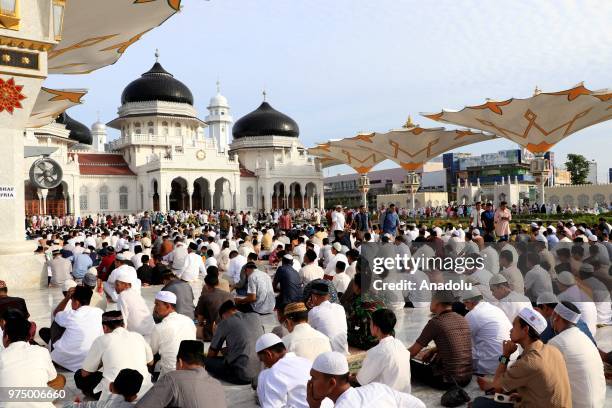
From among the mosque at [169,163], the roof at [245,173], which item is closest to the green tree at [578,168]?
the mosque at [169,163]

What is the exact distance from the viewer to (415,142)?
1259 inches

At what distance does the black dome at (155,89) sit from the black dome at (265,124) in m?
7.30

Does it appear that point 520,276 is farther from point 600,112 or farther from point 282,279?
point 600,112

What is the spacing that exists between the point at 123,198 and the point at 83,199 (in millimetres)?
3052

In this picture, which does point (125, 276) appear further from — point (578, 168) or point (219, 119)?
point (578, 168)

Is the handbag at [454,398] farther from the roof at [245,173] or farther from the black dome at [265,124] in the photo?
the black dome at [265,124]

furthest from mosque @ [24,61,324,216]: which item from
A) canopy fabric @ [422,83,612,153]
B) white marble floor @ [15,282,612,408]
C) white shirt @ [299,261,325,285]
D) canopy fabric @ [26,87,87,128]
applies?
white shirt @ [299,261,325,285]

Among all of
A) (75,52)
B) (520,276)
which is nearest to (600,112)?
(520,276)

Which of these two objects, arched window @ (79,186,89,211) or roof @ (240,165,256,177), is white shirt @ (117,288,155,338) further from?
roof @ (240,165,256,177)

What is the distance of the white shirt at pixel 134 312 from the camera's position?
589 centimetres

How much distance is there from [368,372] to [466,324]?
1214 mm

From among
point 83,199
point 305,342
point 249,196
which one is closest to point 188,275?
point 305,342

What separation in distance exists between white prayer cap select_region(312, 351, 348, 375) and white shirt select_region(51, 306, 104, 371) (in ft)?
10.2

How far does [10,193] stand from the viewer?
934 centimetres
